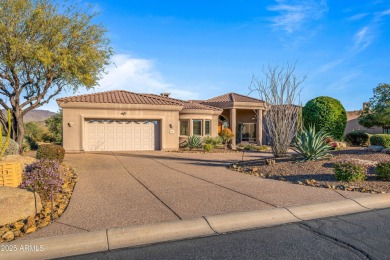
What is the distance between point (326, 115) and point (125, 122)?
12873 millimetres

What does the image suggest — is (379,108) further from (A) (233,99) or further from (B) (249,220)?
(B) (249,220)

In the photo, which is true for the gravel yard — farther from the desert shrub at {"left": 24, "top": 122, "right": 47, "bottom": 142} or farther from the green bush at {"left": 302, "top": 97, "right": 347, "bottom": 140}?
the desert shrub at {"left": 24, "top": 122, "right": 47, "bottom": 142}

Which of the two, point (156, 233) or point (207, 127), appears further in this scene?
point (207, 127)

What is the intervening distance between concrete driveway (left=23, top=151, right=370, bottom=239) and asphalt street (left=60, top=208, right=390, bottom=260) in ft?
3.03

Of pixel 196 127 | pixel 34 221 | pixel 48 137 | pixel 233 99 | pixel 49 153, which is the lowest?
pixel 34 221

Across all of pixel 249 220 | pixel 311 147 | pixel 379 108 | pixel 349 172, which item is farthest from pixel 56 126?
pixel 379 108

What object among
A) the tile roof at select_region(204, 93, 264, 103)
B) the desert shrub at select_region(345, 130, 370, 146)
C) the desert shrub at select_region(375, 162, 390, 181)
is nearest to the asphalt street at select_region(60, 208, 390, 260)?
the desert shrub at select_region(375, 162, 390, 181)

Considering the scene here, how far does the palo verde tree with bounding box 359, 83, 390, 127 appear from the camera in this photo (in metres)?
29.5

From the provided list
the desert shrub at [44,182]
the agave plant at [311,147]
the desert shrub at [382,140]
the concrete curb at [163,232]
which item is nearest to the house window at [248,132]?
the desert shrub at [382,140]

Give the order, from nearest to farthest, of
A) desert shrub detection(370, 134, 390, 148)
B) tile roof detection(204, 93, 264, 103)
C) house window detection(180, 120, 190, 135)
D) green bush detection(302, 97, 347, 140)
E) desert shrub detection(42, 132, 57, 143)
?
desert shrub detection(370, 134, 390, 148)
green bush detection(302, 97, 347, 140)
house window detection(180, 120, 190, 135)
tile roof detection(204, 93, 264, 103)
desert shrub detection(42, 132, 57, 143)

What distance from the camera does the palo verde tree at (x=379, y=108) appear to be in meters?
29.5

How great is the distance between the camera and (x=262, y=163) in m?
12.0

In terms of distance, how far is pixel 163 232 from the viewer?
192 inches

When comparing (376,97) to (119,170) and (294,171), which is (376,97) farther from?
(119,170)
